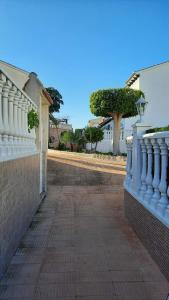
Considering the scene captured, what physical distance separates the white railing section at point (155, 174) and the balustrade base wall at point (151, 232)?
0.10 meters

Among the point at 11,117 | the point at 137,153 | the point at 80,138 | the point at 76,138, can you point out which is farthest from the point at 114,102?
the point at 11,117

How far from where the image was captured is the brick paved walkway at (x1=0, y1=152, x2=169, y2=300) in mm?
2523

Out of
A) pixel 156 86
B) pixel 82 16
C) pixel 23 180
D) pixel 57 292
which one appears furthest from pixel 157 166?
pixel 156 86

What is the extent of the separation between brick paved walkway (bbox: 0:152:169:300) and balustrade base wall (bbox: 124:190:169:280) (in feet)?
0.33

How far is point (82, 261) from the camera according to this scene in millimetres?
3178

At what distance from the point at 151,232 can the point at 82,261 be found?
2.85 ft

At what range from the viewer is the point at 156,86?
19.1 meters

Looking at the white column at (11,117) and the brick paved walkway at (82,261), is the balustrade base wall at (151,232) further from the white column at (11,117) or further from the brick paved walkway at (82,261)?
the white column at (11,117)

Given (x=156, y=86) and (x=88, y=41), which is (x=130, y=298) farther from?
(x=156, y=86)

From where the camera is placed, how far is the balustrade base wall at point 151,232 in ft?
9.06

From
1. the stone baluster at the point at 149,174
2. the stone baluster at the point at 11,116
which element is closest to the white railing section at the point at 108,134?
the stone baluster at the point at 149,174

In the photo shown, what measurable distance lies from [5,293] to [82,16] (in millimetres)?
8350

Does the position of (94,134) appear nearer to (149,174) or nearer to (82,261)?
(149,174)

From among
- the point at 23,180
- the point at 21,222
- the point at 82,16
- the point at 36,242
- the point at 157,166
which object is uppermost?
the point at 82,16
